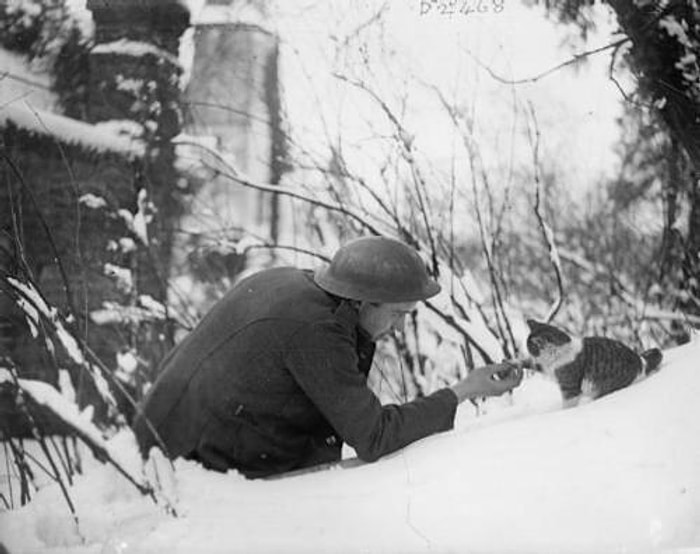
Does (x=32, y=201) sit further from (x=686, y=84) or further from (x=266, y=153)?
(x=686, y=84)

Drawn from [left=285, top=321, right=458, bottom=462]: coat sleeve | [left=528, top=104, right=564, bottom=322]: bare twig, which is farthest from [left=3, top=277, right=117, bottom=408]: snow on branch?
[left=528, top=104, right=564, bottom=322]: bare twig

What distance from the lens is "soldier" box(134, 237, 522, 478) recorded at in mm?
1899

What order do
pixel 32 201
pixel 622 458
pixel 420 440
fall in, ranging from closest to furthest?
pixel 622 458 < pixel 420 440 < pixel 32 201

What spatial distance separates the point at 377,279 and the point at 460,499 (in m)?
0.57

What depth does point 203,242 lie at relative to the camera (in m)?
2.21

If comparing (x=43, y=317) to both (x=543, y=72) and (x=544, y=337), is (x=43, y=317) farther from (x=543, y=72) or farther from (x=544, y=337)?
(x=543, y=72)

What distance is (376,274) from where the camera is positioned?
1.97 metres

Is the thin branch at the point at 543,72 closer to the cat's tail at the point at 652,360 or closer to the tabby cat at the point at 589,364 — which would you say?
the tabby cat at the point at 589,364

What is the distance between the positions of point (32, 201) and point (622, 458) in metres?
1.67

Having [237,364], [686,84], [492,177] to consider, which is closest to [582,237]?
[492,177]

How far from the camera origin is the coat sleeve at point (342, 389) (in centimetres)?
189

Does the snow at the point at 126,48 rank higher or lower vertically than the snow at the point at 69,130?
higher

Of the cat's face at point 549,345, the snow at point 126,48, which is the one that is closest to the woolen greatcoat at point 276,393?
the cat's face at point 549,345

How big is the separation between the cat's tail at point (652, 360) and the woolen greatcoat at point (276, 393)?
1.81 ft
